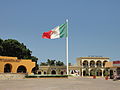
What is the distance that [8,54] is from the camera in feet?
177

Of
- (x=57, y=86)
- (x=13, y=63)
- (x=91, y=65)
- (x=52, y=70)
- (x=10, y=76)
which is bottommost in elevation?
(x=52, y=70)

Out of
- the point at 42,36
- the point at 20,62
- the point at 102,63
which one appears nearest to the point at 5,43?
the point at 20,62

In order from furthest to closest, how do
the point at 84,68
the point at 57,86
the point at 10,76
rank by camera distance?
the point at 84,68, the point at 10,76, the point at 57,86

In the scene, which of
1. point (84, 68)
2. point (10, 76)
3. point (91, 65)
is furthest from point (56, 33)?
point (91, 65)

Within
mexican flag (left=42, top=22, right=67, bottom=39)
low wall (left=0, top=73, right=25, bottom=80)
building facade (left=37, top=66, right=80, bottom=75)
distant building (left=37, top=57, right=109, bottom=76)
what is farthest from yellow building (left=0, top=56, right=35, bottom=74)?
distant building (left=37, top=57, right=109, bottom=76)

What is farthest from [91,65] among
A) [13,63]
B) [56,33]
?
[13,63]

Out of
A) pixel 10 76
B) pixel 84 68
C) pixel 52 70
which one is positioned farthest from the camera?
pixel 52 70

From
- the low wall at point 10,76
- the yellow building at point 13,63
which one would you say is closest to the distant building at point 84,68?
the yellow building at point 13,63

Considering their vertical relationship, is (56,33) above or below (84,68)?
above

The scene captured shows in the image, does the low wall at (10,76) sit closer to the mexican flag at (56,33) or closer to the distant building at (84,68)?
the mexican flag at (56,33)

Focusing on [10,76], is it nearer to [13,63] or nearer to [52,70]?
[13,63]

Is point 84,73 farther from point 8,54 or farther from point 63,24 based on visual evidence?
point 63,24

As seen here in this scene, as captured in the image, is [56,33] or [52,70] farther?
[52,70]

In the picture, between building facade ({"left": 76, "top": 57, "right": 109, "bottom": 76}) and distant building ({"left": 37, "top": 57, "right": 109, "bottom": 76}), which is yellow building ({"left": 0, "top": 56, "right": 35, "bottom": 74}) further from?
building facade ({"left": 76, "top": 57, "right": 109, "bottom": 76})
